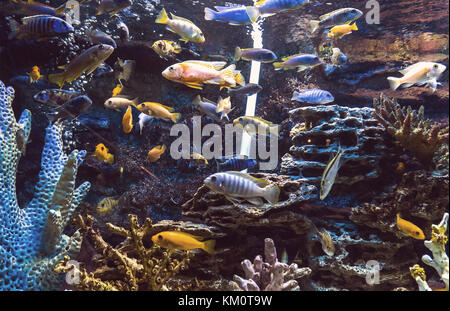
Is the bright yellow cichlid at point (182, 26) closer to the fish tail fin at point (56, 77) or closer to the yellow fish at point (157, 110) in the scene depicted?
the yellow fish at point (157, 110)

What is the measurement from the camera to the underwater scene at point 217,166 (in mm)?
2367

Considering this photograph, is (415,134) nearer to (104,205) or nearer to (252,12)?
(252,12)

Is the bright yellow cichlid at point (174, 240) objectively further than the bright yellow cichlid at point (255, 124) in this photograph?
No

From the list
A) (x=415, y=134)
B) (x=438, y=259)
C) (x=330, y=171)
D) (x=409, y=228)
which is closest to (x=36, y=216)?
(x=330, y=171)

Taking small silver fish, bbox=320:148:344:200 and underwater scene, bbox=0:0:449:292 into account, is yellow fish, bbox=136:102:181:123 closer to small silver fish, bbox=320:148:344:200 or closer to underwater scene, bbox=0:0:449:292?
underwater scene, bbox=0:0:449:292

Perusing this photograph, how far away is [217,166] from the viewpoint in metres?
4.41

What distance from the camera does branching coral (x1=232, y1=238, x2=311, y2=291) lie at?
2.03 metres

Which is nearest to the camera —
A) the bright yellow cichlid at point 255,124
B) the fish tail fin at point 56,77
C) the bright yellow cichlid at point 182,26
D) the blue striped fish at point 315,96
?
the fish tail fin at point 56,77

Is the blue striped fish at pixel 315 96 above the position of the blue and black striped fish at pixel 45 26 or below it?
below

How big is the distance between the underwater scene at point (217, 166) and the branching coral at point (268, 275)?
1 cm

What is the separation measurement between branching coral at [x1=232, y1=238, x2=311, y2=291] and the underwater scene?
13 mm

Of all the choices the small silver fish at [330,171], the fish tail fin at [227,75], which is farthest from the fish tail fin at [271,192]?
the fish tail fin at [227,75]

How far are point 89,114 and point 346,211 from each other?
19.1 feet
